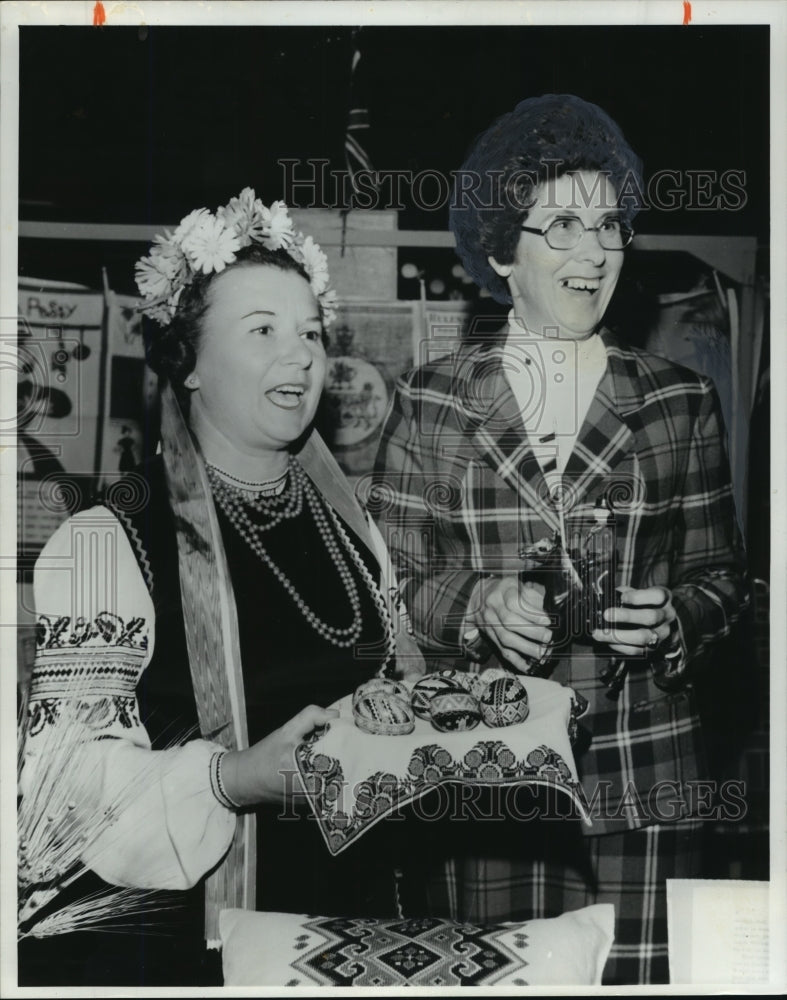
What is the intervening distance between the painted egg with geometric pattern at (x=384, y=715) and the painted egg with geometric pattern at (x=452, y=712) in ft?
0.14

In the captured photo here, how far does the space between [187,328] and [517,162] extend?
642 mm

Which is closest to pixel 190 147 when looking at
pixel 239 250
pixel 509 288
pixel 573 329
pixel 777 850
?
pixel 239 250

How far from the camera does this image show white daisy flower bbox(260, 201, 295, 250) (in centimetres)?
170

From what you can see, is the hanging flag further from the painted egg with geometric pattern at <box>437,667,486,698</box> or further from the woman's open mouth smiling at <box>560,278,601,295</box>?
the painted egg with geometric pattern at <box>437,667,486,698</box>

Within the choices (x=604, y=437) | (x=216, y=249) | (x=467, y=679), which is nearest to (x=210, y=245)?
(x=216, y=249)

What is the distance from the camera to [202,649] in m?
1.69

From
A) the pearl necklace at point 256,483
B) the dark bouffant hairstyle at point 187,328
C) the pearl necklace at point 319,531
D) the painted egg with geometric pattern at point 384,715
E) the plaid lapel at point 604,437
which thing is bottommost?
the painted egg with geometric pattern at point 384,715

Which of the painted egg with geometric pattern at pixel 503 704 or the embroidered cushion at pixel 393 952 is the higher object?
the painted egg with geometric pattern at pixel 503 704

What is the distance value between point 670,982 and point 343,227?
57.0 inches

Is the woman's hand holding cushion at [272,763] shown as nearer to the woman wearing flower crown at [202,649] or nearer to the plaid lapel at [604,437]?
the woman wearing flower crown at [202,649]

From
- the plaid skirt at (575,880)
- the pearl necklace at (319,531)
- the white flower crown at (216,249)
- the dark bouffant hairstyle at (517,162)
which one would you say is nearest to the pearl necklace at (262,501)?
the pearl necklace at (319,531)

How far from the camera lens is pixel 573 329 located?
5.74 feet

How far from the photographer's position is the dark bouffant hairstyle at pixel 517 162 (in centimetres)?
172

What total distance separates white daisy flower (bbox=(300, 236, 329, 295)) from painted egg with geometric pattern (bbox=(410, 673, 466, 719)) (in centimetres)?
69
